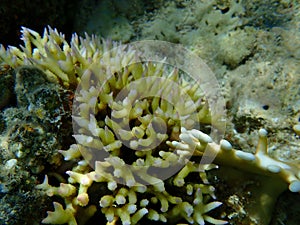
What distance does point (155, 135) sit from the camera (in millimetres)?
2084

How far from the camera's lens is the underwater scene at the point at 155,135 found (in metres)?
1.96

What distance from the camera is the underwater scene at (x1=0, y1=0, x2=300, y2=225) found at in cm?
196

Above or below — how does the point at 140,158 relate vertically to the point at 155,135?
below

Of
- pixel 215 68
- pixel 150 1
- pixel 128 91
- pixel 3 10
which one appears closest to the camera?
pixel 128 91

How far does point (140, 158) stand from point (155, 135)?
0.65 ft

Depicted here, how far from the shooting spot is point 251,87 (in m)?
2.40

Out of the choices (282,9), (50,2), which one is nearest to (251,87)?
(282,9)

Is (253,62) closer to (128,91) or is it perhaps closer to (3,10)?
(128,91)

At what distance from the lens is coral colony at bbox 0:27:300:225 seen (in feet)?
6.39

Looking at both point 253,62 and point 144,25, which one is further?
point 144,25

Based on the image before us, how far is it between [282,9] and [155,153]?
173 cm

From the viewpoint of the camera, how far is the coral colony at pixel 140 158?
1.95m

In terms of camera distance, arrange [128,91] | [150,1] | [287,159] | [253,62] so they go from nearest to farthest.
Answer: [287,159], [128,91], [253,62], [150,1]

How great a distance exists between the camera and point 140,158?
2047mm
